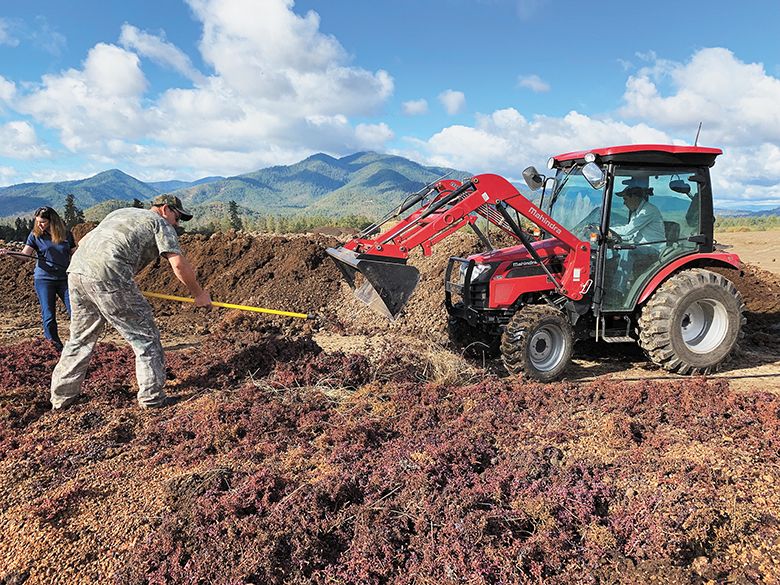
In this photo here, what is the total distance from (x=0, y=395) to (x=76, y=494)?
6.83 ft

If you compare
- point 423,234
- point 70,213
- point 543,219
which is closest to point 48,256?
point 423,234

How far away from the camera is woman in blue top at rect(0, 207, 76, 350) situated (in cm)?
583

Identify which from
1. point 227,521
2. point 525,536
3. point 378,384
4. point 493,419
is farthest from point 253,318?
point 525,536

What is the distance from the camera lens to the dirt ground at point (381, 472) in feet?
8.73

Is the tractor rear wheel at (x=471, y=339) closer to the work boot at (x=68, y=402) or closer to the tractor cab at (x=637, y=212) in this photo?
the tractor cab at (x=637, y=212)

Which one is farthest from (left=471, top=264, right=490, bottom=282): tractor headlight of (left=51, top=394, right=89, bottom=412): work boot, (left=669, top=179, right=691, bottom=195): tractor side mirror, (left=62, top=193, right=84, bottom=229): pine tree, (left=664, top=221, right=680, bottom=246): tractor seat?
(left=62, top=193, right=84, bottom=229): pine tree

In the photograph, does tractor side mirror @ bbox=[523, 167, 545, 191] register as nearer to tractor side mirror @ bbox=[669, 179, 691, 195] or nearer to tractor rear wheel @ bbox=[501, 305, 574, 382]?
tractor side mirror @ bbox=[669, 179, 691, 195]

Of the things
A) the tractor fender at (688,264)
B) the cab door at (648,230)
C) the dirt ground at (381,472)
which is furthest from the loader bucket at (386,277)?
the tractor fender at (688,264)

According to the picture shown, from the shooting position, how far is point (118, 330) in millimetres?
4414

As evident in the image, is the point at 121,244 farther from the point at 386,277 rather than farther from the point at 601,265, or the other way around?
the point at 601,265

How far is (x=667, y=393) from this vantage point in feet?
15.6

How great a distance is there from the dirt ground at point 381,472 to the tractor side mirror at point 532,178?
2.23 m

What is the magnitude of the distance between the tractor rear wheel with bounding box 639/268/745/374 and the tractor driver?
39cm

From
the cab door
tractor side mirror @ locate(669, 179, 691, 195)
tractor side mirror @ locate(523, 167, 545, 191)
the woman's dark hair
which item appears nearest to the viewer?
the cab door
